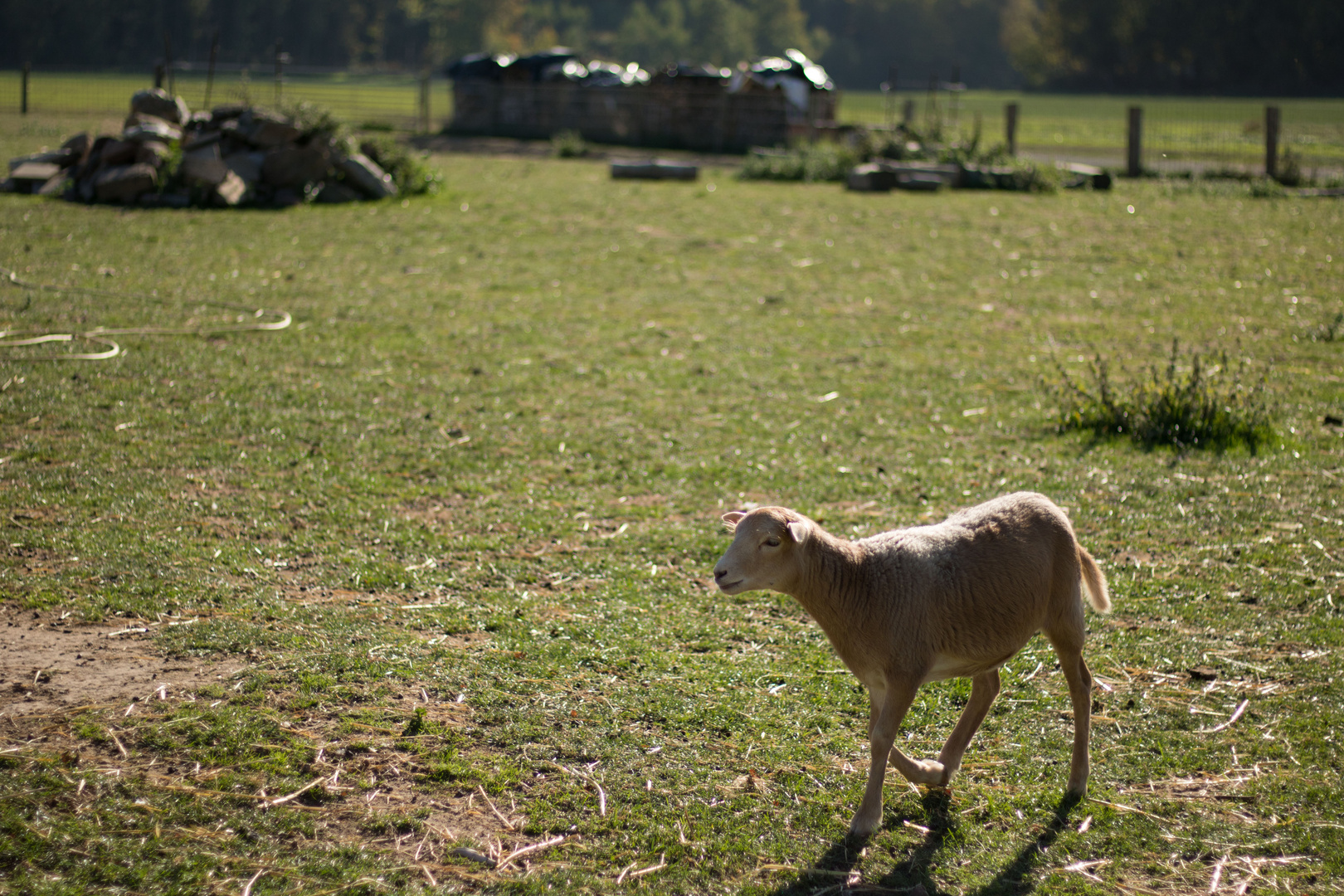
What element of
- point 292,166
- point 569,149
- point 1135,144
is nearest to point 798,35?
point 569,149

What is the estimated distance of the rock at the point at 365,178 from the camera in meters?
19.3

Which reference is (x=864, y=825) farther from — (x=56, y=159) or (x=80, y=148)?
(x=56, y=159)

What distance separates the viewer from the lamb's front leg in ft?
12.2

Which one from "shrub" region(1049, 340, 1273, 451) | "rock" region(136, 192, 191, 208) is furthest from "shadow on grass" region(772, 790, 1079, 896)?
"rock" region(136, 192, 191, 208)

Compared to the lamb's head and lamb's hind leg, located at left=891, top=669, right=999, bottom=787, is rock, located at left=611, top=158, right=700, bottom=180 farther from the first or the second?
the lamb's head

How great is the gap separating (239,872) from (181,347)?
7249 mm

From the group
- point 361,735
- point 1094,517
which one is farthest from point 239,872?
point 1094,517

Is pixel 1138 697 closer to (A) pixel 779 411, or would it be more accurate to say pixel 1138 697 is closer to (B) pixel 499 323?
(A) pixel 779 411

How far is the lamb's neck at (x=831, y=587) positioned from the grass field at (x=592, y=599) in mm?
737

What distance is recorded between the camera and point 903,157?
25.5 meters

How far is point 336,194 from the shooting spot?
18.8m

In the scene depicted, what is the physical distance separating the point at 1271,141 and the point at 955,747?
2542 centimetres

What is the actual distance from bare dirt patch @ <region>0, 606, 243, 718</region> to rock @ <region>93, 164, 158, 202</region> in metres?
14.4

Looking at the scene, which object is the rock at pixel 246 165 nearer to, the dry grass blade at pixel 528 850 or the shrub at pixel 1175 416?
the shrub at pixel 1175 416
